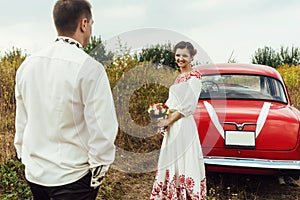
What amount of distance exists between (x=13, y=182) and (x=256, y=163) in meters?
2.99

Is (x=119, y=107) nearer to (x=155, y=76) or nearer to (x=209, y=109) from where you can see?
(x=155, y=76)

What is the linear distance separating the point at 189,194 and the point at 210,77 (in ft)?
6.82

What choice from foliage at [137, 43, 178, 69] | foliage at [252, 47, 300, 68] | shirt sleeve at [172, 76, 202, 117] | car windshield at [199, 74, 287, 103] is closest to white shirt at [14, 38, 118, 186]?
shirt sleeve at [172, 76, 202, 117]

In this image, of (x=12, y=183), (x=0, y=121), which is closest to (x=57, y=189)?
(x=12, y=183)

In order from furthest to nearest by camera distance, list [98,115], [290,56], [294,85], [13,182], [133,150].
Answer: [290,56], [294,85], [133,150], [13,182], [98,115]

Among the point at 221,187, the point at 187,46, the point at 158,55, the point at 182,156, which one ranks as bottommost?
the point at 221,187

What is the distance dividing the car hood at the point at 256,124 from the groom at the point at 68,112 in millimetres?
2600

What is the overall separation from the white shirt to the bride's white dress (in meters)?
1.83

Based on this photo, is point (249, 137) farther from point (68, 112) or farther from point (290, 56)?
point (290, 56)

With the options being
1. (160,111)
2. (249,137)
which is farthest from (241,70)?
(160,111)

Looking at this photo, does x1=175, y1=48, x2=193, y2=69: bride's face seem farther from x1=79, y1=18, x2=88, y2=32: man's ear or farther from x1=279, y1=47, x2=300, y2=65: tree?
x1=279, y1=47, x2=300, y2=65: tree

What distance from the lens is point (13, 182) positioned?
4.45 metres

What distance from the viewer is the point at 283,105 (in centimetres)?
486

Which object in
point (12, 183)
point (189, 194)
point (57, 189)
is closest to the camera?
point (57, 189)
